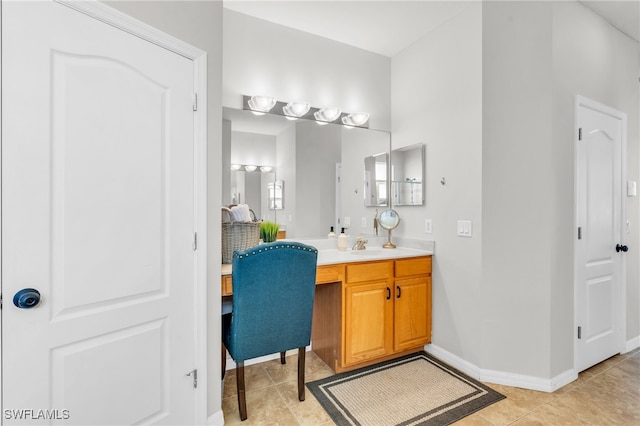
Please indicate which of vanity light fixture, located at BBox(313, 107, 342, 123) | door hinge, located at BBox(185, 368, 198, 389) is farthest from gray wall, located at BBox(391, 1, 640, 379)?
door hinge, located at BBox(185, 368, 198, 389)

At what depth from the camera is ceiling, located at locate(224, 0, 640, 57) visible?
2289 millimetres

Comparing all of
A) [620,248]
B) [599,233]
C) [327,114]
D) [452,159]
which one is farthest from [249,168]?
[620,248]

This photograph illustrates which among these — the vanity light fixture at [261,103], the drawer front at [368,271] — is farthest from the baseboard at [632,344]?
the vanity light fixture at [261,103]

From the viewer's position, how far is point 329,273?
85.7 inches

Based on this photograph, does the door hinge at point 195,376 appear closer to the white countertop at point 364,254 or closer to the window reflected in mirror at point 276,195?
the white countertop at point 364,254

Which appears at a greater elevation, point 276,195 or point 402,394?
point 276,195

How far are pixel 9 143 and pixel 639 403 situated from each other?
351 centimetres

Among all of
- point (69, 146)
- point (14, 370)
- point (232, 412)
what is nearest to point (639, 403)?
point (232, 412)

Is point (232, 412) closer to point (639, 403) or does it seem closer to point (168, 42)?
point (168, 42)

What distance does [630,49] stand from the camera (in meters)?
2.73

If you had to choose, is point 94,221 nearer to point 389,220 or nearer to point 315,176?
point 315,176

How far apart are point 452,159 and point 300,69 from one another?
4.88 feet

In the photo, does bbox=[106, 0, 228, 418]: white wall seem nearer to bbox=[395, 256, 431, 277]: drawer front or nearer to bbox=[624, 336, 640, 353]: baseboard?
bbox=[395, 256, 431, 277]: drawer front

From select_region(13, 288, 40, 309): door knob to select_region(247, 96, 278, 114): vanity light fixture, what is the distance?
71.7 inches
